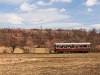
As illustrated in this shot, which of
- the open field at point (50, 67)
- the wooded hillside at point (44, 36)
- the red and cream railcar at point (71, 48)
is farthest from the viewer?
the wooded hillside at point (44, 36)

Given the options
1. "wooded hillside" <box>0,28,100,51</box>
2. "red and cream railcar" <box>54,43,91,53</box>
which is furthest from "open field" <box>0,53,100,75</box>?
"wooded hillside" <box>0,28,100,51</box>

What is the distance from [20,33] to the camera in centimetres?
12275

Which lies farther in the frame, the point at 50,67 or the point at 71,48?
the point at 71,48

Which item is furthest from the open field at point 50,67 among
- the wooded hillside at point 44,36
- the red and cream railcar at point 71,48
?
the wooded hillside at point 44,36

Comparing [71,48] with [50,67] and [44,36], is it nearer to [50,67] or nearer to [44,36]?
[44,36]

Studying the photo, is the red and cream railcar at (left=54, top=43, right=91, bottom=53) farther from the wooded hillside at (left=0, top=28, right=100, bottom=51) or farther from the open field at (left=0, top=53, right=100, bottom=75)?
the open field at (left=0, top=53, right=100, bottom=75)

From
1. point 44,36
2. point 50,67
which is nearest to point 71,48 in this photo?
point 44,36

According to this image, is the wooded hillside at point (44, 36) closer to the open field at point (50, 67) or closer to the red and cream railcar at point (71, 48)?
the red and cream railcar at point (71, 48)

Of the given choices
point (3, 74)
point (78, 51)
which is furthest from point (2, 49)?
point (3, 74)

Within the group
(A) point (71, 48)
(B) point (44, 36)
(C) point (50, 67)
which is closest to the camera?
(C) point (50, 67)

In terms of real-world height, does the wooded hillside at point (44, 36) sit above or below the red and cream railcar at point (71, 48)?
above

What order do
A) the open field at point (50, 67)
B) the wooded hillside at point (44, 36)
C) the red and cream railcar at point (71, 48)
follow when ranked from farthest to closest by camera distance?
the wooded hillside at point (44, 36) → the red and cream railcar at point (71, 48) → the open field at point (50, 67)

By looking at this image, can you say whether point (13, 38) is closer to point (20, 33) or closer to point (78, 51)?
point (20, 33)

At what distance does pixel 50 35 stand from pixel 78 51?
40877 mm
